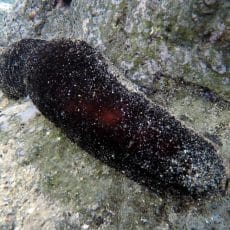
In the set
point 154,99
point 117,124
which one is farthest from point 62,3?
point 117,124

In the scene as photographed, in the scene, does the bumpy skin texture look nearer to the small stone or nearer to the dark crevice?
the small stone

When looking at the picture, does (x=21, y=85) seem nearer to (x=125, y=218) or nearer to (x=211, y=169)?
(x=125, y=218)

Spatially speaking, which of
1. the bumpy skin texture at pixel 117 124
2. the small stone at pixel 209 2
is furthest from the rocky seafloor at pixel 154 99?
the bumpy skin texture at pixel 117 124

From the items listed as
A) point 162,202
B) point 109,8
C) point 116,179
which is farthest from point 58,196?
point 109,8

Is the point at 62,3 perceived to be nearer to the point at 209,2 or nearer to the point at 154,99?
the point at 154,99

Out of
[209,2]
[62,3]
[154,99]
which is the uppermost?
[209,2]

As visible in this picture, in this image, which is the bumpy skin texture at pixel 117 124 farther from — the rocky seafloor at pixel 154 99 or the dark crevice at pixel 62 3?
the dark crevice at pixel 62 3
